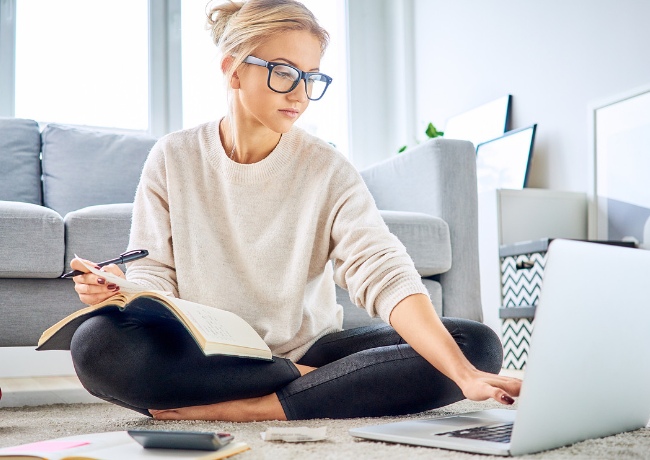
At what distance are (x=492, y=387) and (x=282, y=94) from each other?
64 cm

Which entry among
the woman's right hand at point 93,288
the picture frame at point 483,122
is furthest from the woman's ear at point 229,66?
the picture frame at point 483,122

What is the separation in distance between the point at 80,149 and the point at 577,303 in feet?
7.15

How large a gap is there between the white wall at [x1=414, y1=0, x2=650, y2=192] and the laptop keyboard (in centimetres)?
201

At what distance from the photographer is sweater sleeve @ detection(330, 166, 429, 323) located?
45.5 inches

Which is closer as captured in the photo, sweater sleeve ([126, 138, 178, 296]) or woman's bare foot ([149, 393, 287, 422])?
woman's bare foot ([149, 393, 287, 422])

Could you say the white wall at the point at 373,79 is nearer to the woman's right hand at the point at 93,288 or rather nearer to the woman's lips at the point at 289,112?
the woman's lips at the point at 289,112

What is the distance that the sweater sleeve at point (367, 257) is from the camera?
116cm

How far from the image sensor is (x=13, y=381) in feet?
7.79

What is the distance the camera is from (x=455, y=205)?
2184 mm

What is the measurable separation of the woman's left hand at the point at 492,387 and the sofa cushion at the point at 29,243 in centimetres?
130

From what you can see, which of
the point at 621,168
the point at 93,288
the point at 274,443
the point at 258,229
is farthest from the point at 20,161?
the point at 621,168

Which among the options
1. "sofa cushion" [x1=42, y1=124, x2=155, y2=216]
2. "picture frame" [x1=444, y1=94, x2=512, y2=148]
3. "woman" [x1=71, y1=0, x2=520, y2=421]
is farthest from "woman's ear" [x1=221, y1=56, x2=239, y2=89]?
"picture frame" [x1=444, y1=94, x2=512, y2=148]

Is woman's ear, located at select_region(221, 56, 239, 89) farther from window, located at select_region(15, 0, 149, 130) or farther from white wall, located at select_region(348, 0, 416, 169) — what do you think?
white wall, located at select_region(348, 0, 416, 169)

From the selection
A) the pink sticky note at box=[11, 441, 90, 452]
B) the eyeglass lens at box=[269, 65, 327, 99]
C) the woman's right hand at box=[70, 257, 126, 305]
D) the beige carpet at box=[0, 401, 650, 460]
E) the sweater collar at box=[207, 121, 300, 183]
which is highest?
the eyeglass lens at box=[269, 65, 327, 99]
